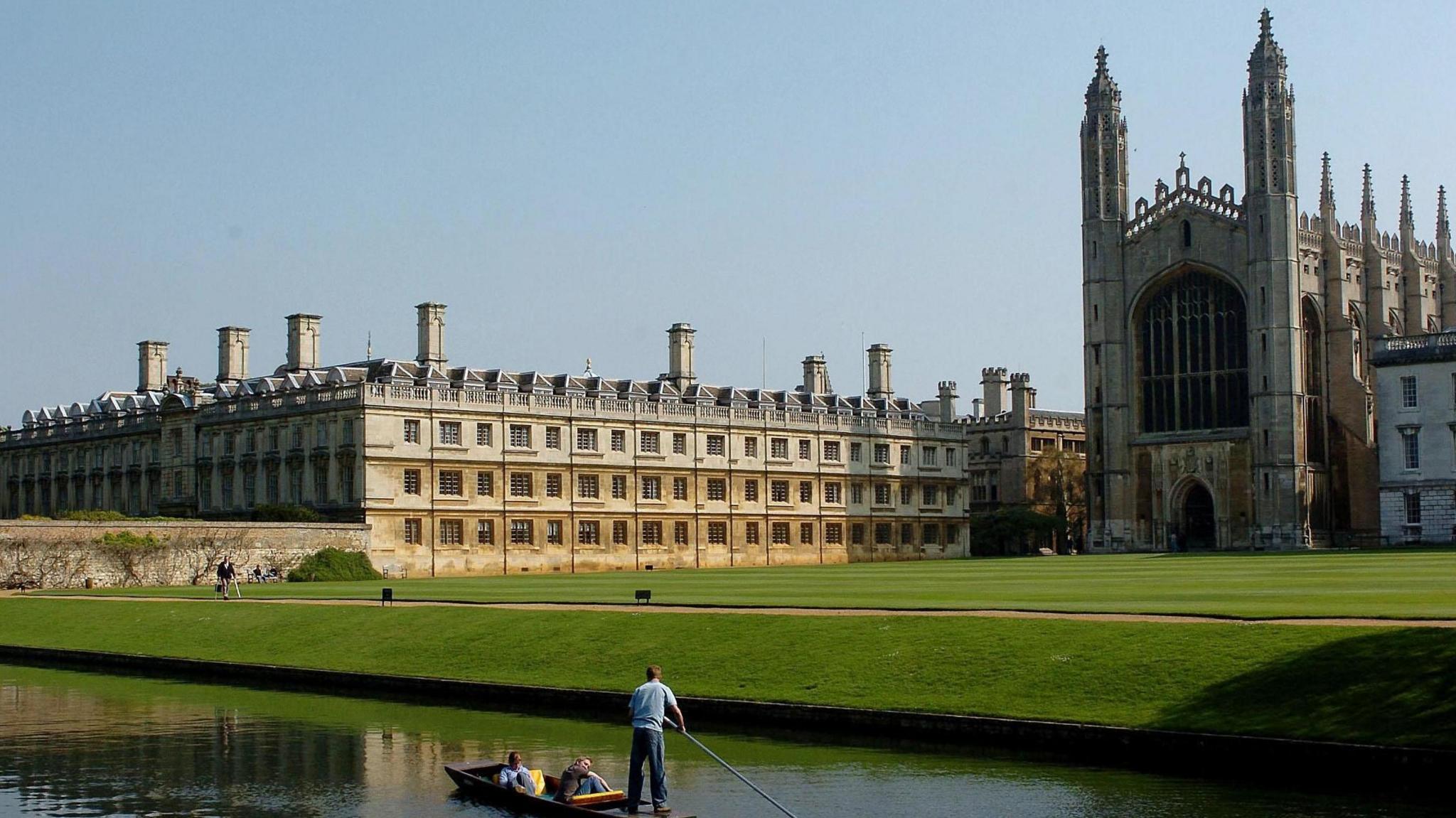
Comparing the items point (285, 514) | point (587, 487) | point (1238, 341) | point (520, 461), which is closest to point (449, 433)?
point (520, 461)

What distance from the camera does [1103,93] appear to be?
92688 millimetres

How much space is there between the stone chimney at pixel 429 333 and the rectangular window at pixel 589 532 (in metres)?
9.52

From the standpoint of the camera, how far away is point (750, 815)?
1730 cm

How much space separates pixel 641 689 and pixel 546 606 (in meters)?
18.6

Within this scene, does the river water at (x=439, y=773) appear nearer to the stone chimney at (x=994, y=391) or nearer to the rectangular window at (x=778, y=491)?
the rectangular window at (x=778, y=491)

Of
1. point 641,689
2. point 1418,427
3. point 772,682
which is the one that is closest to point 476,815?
point 641,689

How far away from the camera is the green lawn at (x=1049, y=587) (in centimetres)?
3033

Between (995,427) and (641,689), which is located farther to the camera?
(995,427)

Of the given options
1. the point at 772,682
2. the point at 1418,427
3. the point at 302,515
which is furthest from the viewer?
the point at 1418,427

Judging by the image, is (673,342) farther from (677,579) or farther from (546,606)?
(546,606)

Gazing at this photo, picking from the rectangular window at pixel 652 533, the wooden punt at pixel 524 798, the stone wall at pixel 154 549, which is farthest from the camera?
the rectangular window at pixel 652 533

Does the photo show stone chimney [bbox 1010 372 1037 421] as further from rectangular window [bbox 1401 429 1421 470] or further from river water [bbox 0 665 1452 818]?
river water [bbox 0 665 1452 818]

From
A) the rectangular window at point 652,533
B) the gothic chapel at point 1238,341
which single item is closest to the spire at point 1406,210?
the gothic chapel at point 1238,341

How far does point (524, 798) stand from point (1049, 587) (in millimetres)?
24140
